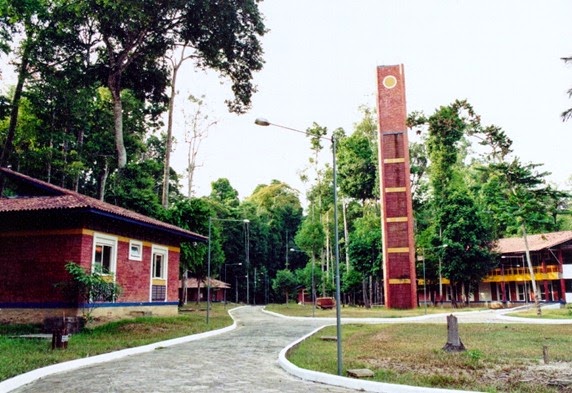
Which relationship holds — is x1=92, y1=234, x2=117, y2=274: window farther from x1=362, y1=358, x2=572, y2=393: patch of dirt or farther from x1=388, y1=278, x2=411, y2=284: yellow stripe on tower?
x1=388, y1=278, x2=411, y2=284: yellow stripe on tower

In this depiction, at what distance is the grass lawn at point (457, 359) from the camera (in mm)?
8273

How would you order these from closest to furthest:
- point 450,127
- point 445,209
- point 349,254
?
point 450,127
point 445,209
point 349,254

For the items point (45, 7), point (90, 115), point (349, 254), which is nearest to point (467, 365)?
point (45, 7)

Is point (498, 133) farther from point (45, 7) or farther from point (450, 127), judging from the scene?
point (45, 7)

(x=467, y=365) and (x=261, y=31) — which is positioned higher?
(x=261, y=31)

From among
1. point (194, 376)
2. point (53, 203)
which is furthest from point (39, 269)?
point (194, 376)

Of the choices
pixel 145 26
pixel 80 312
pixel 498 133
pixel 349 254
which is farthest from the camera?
pixel 349 254

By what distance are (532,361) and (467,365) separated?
1.80m

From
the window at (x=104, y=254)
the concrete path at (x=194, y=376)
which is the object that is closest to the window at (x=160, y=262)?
the window at (x=104, y=254)

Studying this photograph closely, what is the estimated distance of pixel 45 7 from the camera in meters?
24.1

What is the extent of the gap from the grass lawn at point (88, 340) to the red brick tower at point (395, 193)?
21.7 meters

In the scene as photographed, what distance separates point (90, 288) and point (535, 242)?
137 feet

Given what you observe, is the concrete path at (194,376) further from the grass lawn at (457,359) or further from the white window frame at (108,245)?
the white window frame at (108,245)

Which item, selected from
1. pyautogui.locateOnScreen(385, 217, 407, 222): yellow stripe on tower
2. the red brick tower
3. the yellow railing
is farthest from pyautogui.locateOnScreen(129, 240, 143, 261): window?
the yellow railing
